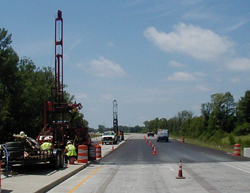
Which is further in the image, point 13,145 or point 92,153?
point 92,153

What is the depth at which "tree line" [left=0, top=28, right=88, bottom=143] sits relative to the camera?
4875 centimetres

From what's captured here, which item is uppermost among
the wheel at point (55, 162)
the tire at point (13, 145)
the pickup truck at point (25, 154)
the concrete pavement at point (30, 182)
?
the tire at point (13, 145)

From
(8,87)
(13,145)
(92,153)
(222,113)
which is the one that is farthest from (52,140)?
(222,113)

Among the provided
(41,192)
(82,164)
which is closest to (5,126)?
(82,164)

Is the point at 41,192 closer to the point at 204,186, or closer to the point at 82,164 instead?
the point at 204,186

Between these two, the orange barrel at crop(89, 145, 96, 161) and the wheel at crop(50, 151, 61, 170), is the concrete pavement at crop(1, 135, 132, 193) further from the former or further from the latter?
the orange barrel at crop(89, 145, 96, 161)

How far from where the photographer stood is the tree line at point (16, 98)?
160ft

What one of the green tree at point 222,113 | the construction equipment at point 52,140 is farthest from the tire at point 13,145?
the green tree at point 222,113

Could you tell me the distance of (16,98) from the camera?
52719mm

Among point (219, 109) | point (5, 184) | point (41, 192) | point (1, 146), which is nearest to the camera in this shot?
point (41, 192)

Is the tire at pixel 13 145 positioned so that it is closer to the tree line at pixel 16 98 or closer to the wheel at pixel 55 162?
the wheel at pixel 55 162

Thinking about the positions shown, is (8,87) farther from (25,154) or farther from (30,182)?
(30,182)

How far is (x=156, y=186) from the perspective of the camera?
12.2m

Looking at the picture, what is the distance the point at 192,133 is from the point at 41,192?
12019 cm
